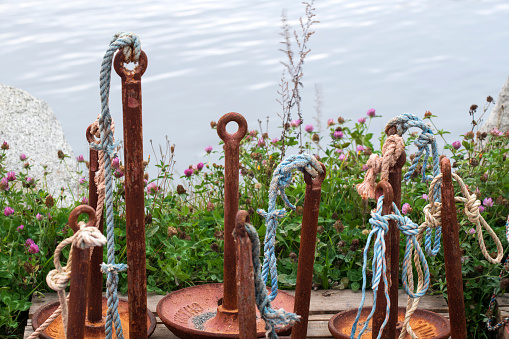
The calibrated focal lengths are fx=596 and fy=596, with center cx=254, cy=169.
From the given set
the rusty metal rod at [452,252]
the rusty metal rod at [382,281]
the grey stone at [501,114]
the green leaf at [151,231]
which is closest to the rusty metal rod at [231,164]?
the rusty metal rod at [382,281]

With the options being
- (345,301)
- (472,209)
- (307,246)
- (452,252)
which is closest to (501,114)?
(345,301)

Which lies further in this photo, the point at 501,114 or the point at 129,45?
the point at 501,114

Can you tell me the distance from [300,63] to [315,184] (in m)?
2.31

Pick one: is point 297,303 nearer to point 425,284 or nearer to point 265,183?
point 425,284

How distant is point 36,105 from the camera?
202 inches

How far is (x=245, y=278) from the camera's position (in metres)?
1.59

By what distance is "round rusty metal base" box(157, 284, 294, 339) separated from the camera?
7.84 feet

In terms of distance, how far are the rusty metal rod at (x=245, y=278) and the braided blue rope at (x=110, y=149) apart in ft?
1.77

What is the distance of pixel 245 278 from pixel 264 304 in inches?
5.5

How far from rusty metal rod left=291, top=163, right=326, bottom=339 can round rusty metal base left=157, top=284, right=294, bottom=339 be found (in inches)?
14.2

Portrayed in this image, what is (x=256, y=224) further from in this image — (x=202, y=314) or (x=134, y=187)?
(x=134, y=187)

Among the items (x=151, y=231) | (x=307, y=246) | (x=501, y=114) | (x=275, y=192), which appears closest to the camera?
(x=275, y=192)

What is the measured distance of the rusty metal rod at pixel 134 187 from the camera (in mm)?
2045

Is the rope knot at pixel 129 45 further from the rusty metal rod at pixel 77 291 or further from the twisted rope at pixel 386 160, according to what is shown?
the twisted rope at pixel 386 160
